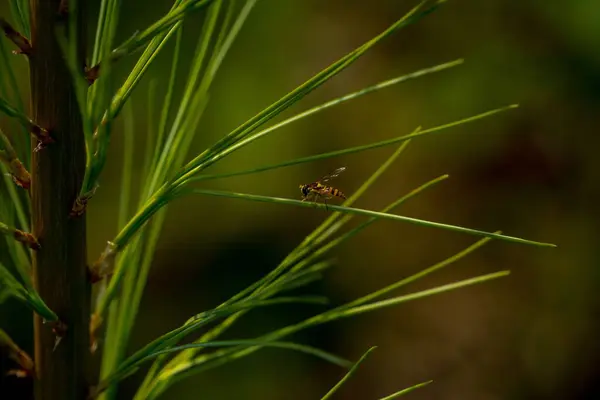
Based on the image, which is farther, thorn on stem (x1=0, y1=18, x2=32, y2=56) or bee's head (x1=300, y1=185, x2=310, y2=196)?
bee's head (x1=300, y1=185, x2=310, y2=196)

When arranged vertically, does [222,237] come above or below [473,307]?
above

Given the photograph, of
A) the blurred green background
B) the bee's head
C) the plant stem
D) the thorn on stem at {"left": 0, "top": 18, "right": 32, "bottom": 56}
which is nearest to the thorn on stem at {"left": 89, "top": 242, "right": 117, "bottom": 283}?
the plant stem

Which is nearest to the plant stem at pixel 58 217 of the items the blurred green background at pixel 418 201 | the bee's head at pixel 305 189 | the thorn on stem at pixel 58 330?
the thorn on stem at pixel 58 330

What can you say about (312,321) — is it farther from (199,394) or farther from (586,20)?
(586,20)

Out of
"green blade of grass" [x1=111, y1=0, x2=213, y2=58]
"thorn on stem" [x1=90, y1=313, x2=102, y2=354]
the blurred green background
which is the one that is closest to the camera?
"green blade of grass" [x1=111, y1=0, x2=213, y2=58]

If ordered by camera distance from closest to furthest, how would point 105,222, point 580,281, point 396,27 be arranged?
point 396,27 < point 105,222 < point 580,281

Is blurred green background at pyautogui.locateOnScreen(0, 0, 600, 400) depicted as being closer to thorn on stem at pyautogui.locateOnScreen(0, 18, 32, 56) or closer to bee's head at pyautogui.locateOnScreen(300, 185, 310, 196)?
bee's head at pyautogui.locateOnScreen(300, 185, 310, 196)

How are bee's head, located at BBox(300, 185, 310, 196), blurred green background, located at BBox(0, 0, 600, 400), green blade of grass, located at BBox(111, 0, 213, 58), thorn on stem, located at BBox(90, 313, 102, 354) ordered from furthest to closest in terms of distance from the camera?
blurred green background, located at BBox(0, 0, 600, 400)
bee's head, located at BBox(300, 185, 310, 196)
thorn on stem, located at BBox(90, 313, 102, 354)
green blade of grass, located at BBox(111, 0, 213, 58)

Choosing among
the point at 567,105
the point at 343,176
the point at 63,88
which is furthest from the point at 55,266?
the point at 567,105
